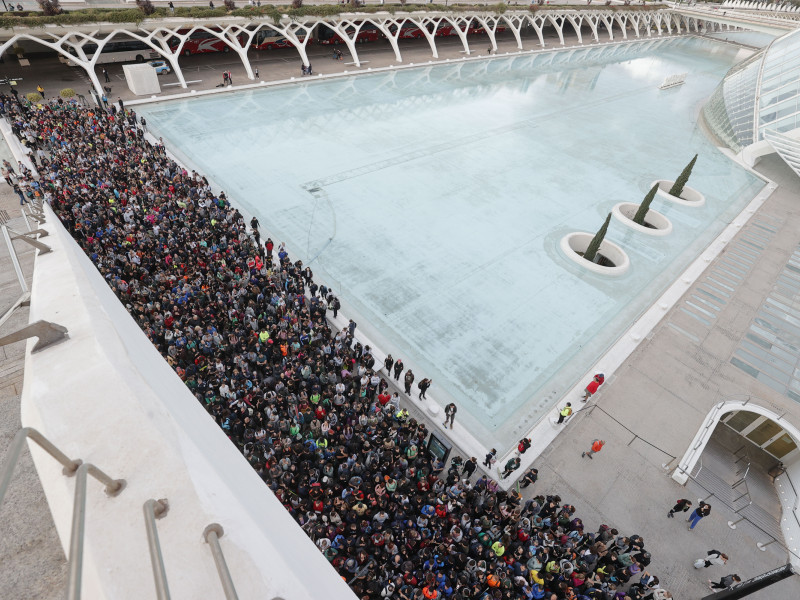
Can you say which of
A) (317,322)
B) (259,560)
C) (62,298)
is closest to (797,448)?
(317,322)

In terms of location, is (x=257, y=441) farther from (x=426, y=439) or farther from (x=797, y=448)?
(x=797, y=448)

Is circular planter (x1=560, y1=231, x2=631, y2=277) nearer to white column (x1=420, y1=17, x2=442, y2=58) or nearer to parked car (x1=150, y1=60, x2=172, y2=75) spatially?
white column (x1=420, y1=17, x2=442, y2=58)

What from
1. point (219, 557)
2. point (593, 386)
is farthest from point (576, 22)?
point (219, 557)

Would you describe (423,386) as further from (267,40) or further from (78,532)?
(267,40)

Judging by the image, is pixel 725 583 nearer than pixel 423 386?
Yes

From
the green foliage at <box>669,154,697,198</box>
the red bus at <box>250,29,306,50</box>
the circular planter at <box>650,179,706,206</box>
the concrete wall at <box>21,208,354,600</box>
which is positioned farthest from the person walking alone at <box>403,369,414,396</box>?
the red bus at <box>250,29,306,50</box>

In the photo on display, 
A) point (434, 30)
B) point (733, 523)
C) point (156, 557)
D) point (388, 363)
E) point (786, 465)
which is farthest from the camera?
point (434, 30)

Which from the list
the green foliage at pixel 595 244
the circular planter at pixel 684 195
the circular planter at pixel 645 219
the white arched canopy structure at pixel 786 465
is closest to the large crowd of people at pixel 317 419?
the white arched canopy structure at pixel 786 465
